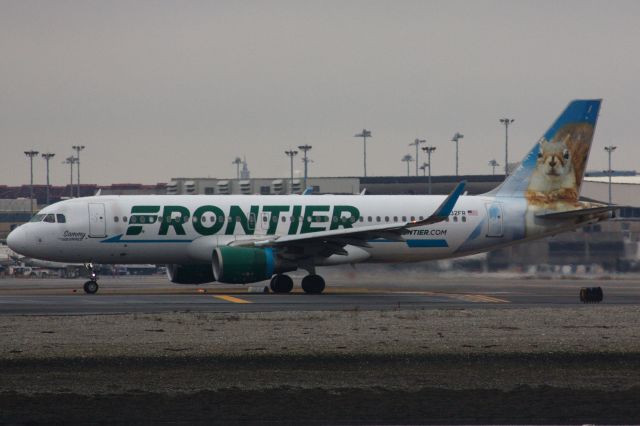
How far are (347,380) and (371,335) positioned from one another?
7.37 m

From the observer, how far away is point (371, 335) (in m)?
26.1

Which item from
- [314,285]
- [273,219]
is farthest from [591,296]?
[273,219]

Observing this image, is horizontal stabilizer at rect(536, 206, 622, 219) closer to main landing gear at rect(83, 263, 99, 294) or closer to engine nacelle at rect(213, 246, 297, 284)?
engine nacelle at rect(213, 246, 297, 284)

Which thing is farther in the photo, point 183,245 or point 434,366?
point 183,245

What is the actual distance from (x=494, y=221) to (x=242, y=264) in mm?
12093

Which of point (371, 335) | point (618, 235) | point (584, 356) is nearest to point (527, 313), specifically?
point (371, 335)

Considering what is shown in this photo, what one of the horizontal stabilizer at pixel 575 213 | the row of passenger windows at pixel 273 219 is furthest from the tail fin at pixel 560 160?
the row of passenger windows at pixel 273 219

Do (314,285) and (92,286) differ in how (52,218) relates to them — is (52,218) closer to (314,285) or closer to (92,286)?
(92,286)

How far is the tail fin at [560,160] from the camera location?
4966 centimetres

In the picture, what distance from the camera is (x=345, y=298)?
41219 mm

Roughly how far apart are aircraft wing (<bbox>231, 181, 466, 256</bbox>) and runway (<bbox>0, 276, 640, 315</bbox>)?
1.92 meters

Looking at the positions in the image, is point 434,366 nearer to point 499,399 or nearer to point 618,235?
point 499,399

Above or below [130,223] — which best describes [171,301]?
below

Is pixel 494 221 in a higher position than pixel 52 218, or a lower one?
lower
